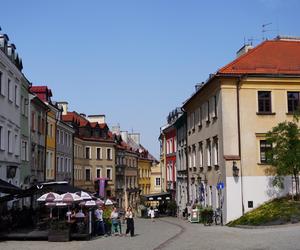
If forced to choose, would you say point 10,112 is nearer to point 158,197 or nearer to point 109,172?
point 158,197

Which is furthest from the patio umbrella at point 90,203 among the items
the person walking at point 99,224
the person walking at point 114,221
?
the person walking at point 114,221

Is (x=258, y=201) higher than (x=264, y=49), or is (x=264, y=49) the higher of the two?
(x=264, y=49)

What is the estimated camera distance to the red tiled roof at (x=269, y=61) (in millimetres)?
32688

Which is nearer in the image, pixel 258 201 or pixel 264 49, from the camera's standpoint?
pixel 258 201

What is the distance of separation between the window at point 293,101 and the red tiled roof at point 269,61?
1.37 meters

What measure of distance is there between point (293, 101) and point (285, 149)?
16.3ft

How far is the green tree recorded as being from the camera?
28953mm

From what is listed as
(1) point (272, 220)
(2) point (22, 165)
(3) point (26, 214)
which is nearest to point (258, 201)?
A: (1) point (272, 220)

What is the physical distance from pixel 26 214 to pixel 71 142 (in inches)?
1189

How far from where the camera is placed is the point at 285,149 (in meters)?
29.3

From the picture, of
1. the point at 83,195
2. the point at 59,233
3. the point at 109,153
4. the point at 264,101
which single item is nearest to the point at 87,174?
the point at 109,153

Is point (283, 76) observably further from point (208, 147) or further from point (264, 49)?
point (208, 147)

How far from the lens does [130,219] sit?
25.2 m

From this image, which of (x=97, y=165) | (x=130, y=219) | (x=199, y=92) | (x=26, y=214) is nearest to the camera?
(x=130, y=219)
